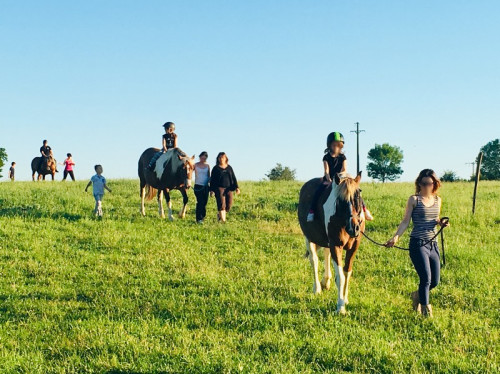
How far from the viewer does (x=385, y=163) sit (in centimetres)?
11400

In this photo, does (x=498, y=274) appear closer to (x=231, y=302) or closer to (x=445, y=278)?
(x=445, y=278)

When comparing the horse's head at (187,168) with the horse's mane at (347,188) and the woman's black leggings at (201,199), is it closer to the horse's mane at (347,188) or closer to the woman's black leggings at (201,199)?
the woman's black leggings at (201,199)

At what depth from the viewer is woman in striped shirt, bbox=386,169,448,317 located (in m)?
7.40

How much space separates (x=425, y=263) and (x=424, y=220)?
661 millimetres

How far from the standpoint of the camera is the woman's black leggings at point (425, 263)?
737cm

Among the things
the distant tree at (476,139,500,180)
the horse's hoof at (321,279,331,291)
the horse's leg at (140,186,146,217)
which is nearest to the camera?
the horse's hoof at (321,279,331,291)

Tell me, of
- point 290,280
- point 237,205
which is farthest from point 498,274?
point 237,205

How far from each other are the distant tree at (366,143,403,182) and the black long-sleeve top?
10173 centimetres

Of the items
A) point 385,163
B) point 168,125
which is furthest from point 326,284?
point 385,163

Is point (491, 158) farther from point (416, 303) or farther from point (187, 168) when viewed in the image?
point (416, 303)

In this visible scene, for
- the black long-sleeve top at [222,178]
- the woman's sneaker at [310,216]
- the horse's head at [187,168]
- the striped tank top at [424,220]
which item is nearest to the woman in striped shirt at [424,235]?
the striped tank top at [424,220]

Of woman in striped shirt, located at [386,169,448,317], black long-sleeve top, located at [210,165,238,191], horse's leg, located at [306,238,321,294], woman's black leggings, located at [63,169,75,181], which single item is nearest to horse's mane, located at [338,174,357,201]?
woman in striped shirt, located at [386,169,448,317]

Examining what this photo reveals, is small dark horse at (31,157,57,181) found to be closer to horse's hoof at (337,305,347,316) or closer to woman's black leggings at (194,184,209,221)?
woman's black leggings at (194,184,209,221)

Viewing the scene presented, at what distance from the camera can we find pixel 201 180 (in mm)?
16453
